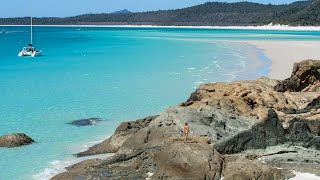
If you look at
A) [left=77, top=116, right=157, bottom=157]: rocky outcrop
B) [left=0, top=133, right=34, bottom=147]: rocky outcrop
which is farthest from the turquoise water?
[left=77, top=116, right=157, bottom=157]: rocky outcrop

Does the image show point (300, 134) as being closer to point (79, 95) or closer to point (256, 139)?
point (256, 139)

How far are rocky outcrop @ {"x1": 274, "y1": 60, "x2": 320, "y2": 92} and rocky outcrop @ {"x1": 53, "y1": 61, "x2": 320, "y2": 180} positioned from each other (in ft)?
9.78

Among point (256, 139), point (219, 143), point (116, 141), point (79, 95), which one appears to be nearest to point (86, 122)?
point (116, 141)

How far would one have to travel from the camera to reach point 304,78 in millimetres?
19953

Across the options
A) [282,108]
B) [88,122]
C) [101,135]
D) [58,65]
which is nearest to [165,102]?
[88,122]

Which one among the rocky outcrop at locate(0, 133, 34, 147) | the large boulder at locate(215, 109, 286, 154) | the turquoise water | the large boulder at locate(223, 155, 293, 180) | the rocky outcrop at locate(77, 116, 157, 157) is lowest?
the turquoise water

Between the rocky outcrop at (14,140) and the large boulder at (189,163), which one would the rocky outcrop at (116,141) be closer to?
the rocky outcrop at (14,140)

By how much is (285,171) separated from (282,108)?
222 inches

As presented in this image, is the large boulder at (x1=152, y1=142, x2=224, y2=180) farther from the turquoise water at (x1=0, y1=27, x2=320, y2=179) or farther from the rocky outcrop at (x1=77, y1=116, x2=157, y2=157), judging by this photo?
the rocky outcrop at (x1=77, y1=116, x2=157, y2=157)

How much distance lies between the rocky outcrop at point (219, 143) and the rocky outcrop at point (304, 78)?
298 centimetres

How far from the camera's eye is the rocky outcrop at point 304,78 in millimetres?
19547

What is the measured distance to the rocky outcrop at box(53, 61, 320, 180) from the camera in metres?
10.1

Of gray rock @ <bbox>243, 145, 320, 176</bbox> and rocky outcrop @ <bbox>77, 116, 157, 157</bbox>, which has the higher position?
gray rock @ <bbox>243, 145, 320, 176</bbox>

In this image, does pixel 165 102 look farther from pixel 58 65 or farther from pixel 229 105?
pixel 58 65
